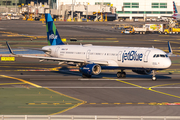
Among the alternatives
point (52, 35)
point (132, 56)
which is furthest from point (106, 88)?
point (52, 35)

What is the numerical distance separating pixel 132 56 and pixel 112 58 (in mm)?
3413

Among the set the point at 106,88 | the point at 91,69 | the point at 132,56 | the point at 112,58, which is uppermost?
the point at 132,56

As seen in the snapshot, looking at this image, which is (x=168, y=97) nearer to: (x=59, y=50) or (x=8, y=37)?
(x=59, y=50)

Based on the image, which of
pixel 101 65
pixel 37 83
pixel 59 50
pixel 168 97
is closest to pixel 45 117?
pixel 168 97

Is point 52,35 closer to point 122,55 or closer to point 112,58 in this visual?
point 112,58

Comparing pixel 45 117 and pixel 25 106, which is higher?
pixel 45 117

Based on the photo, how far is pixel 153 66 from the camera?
52.5m

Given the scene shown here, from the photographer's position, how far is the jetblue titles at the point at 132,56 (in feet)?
174

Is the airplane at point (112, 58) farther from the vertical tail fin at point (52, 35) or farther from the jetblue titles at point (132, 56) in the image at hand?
the vertical tail fin at point (52, 35)

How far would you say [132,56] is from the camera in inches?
2111

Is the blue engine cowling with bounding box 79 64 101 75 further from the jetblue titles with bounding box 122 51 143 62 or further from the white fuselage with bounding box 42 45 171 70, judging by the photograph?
the jetblue titles with bounding box 122 51 143 62

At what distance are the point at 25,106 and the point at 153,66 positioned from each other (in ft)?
73.6

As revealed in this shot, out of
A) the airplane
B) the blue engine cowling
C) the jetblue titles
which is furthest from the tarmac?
the jetblue titles

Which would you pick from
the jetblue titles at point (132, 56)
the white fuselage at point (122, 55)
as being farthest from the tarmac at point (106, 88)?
the jetblue titles at point (132, 56)
